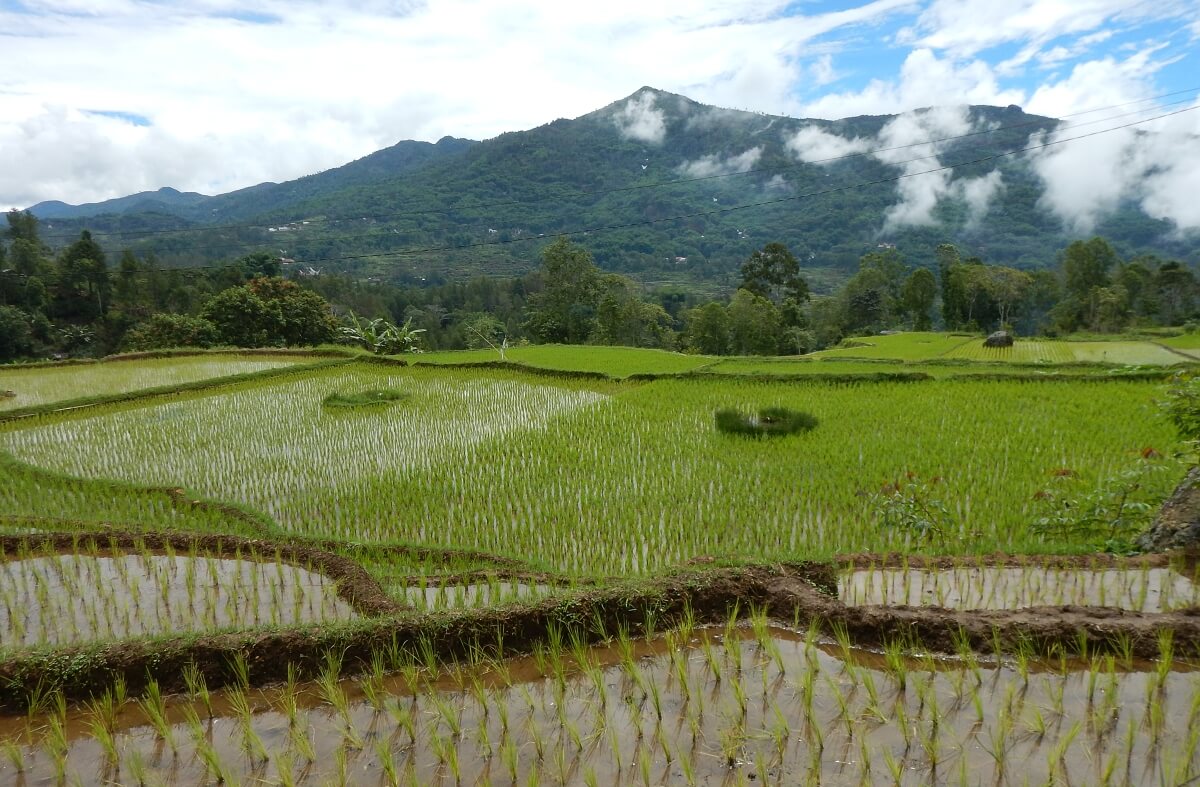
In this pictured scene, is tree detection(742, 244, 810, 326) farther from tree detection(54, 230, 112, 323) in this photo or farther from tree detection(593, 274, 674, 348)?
tree detection(54, 230, 112, 323)

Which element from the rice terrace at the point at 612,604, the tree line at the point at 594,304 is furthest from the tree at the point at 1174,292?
the rice terrace at the point at 612,604

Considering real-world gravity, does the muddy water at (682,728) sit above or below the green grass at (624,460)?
above

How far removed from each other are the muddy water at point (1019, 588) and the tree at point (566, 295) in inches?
977

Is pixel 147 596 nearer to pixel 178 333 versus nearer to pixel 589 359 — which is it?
pixel 589 359

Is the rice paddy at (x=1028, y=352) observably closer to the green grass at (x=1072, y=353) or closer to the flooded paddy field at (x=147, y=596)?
the green grass at (x=1072, y=353)

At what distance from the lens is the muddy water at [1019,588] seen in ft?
11.9

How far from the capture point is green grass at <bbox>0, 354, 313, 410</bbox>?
12531mm

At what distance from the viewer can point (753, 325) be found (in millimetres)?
26391

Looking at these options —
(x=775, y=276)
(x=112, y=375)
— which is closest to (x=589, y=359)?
(x=112, y=375)

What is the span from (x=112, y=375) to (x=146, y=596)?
508 inches

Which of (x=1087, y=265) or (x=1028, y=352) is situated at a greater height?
(x=1087, y=265)

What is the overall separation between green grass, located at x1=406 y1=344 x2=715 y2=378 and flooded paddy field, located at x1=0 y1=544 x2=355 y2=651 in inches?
364

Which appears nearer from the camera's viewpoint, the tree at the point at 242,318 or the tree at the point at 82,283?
the tree at the point at 242,318

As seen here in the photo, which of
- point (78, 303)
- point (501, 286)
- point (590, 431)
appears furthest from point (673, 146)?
point (590, 431)
